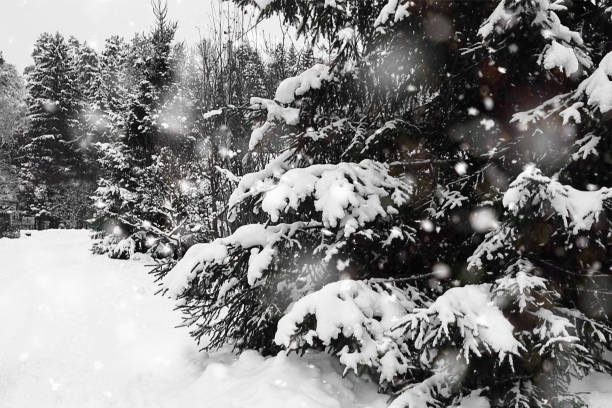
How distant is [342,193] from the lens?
310cm

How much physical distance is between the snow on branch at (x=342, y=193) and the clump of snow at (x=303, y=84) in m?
1.06

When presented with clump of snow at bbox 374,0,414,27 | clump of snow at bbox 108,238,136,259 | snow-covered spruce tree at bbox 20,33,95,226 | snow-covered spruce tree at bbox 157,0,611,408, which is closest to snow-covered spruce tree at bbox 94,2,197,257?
clump of snow at bbox 108,238,136,259

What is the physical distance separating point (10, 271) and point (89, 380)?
8.61m

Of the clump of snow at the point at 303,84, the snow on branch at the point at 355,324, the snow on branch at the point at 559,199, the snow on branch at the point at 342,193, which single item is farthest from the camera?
the clump of snow at the point at 303,84

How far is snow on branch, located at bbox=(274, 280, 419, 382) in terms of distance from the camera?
9.56ft

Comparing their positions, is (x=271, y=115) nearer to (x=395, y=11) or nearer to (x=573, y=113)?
(x=395, y=11)

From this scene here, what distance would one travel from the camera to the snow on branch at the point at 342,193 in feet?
10.2

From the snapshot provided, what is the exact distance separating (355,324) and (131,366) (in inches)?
119

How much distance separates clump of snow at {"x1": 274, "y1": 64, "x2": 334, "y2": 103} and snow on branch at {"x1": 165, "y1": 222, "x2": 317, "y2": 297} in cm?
132

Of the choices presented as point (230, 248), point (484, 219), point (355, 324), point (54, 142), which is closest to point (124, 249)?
point (230, 248)

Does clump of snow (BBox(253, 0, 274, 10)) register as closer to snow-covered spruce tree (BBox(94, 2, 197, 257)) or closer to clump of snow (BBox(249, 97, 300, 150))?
clump of snow (BBox(249, 97, 300, 150))

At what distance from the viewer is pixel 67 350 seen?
17.4 ft

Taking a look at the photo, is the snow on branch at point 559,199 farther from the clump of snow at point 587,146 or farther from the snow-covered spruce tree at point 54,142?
the snow-covered spruce tree at point 54,142

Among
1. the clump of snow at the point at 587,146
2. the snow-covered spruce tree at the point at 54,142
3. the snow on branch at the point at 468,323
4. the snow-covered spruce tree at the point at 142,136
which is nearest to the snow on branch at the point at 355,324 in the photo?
the snow on branch at the point at 468,323
